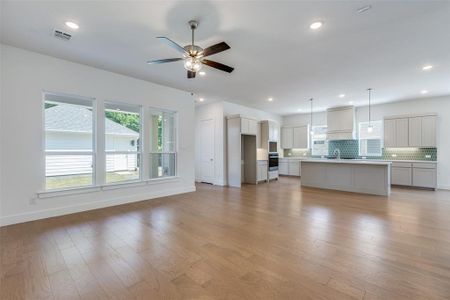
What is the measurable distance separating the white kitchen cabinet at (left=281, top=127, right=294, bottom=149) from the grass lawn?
755 centimetres

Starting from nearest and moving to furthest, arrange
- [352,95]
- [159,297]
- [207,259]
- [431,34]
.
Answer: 1. [159,297]
2. [207,259]
3. [431,34]
4. [352,95]

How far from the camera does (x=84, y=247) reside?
270cm

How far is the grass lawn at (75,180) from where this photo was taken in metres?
3.99

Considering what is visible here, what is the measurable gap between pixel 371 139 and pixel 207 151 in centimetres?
650

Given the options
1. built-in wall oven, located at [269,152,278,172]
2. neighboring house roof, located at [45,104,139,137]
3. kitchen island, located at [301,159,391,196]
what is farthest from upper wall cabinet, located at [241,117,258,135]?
neighboring house roof, located at [45,104,139,137]

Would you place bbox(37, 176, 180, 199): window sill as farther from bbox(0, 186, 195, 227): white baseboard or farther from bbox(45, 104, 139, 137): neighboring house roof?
bbox(45, 104, 139, 137): neighboring house roof

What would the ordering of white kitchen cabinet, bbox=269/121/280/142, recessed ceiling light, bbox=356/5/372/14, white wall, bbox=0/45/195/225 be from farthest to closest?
white kitchen cabinet, bbox=269/121/280/142
white wall, bbox=0/45/195/225
recessed ceiling light, bbox=356/5/372/14

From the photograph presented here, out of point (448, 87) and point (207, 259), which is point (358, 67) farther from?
point (207, 259)

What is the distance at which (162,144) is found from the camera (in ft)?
19.2

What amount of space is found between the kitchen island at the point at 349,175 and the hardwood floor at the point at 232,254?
1.35 metres

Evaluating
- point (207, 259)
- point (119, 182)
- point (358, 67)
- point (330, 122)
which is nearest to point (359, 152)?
point (330, 122)

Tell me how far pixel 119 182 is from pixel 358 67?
5978 mm

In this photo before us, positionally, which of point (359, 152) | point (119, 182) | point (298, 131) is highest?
point (298, 131)

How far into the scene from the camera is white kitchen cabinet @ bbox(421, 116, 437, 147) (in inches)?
254
